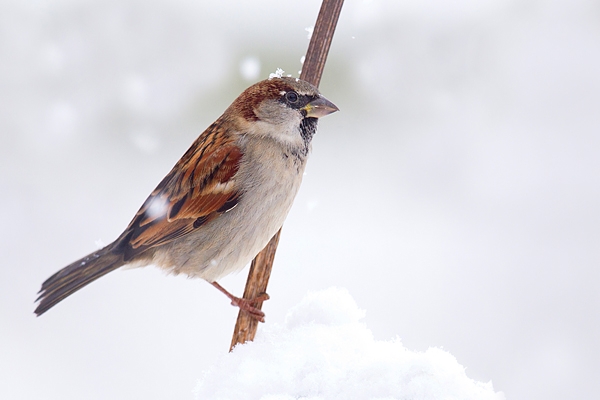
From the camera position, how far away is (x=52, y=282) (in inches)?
72.9

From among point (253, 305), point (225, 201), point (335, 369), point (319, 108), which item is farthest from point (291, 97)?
point (335, 369)

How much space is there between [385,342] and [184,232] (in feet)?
2.40

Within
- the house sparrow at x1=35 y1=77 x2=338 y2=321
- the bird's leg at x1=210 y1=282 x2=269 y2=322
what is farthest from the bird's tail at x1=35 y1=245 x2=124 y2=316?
the bird's leg at x1=210 y1=282 x2=269 y2=322

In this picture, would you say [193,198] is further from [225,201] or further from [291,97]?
[291,97]

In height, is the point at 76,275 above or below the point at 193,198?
below

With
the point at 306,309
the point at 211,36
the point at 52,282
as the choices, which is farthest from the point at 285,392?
the point at 211,36

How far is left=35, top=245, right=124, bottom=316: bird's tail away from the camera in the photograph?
5.95 feet

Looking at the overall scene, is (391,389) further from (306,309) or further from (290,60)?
(290,60)

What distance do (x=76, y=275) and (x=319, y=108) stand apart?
0.85 m

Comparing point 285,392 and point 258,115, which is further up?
point 258,115

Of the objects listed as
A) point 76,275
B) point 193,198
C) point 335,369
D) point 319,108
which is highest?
point 319,108

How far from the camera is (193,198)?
193cm

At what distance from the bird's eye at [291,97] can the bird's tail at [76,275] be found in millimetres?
679

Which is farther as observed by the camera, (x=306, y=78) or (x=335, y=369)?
(x=306, y=78)
